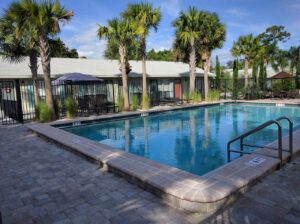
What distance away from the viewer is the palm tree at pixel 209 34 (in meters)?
17.4

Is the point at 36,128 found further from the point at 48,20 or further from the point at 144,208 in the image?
the point at 144,208

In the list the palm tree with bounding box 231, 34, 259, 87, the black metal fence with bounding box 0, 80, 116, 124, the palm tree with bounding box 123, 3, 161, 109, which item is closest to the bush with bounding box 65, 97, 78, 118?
the black metal fence with bounding box 0, 80, 116, 124

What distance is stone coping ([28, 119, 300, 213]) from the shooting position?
339 cm

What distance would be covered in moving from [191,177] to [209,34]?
1562cm

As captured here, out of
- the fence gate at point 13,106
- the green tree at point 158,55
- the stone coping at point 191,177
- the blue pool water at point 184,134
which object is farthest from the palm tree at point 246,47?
the green tree at point 158,55

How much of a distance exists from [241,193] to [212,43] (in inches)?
643

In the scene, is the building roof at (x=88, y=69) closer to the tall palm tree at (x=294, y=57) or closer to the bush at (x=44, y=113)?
the bush at (x=44, y=113)

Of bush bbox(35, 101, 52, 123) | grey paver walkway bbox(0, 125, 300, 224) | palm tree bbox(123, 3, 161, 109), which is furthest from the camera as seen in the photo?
palm tree bbox(123, 3, 161, 109)

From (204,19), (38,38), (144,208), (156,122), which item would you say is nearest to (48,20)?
(38,38)

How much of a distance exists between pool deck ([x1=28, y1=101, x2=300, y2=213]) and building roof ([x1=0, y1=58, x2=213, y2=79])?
11442mm

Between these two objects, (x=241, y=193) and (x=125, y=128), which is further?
(x=125, y=128)

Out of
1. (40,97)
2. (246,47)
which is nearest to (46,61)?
(40,97)

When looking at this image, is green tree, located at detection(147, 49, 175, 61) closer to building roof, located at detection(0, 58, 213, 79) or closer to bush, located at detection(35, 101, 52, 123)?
building roof, located at detection(0, 58, 213, 79)

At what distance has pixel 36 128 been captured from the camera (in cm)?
919
